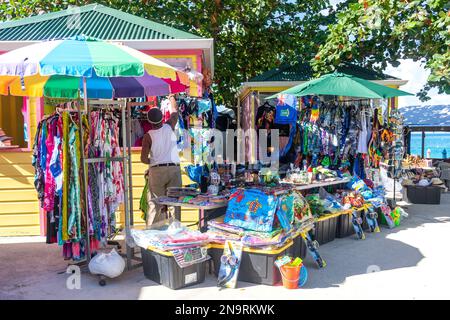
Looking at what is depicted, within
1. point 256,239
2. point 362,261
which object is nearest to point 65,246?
point 256,239

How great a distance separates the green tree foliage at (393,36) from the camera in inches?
336

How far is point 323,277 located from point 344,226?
2.18m

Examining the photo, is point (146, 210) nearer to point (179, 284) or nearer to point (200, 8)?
point (179, 284)

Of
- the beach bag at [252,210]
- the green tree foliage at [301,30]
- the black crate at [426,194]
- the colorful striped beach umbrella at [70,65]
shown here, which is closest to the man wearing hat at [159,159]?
the colorful striped beach umbrella at [70,65]

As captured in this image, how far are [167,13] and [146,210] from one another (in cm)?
891

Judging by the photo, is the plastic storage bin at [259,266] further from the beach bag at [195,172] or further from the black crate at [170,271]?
the beach bag at [195,172]

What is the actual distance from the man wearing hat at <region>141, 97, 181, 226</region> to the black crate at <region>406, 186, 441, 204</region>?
6.78 m

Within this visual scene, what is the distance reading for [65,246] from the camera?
522 centimetres

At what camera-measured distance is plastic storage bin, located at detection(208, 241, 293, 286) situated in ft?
15.4

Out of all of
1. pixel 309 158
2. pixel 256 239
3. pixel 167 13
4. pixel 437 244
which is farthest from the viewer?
pixel 167 13

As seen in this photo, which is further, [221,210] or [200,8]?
[200,8]

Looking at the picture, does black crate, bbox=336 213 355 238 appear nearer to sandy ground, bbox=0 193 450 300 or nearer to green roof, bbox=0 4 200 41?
sandy ground, bbox=0 193 450 300

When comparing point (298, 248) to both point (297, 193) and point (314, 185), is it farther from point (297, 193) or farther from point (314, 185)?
point (314, 185)

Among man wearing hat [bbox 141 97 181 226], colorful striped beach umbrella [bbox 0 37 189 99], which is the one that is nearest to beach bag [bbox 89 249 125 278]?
man wearing hat [bbox 141 97 181 226]
